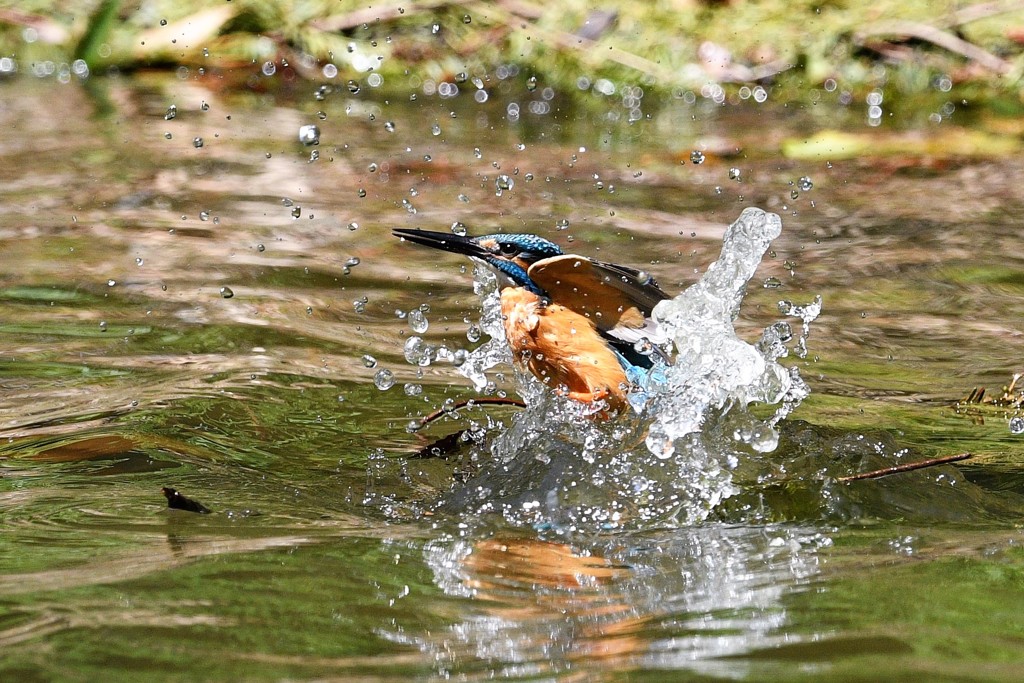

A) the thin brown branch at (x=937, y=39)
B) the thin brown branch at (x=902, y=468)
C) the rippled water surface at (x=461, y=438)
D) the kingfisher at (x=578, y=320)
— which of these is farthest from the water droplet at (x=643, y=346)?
the thin brown branch at (x=937, y=39)

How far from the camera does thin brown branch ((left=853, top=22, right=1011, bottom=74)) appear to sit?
8.60m

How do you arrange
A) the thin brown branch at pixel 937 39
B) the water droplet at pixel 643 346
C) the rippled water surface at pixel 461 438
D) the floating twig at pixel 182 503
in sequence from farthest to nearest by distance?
1. the thin brown branch at pixel 937 39
2. the water droplet at pixel 643 346
3. the floating twig at pixel 182 503
4. the rippled water surface at pixel 461 438

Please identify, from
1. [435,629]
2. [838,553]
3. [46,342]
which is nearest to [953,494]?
[838,553]

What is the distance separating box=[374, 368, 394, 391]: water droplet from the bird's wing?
67cm

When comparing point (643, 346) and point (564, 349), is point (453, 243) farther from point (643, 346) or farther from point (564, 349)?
point (643, 346)

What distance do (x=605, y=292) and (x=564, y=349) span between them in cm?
17

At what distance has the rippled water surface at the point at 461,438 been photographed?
6.57 ft

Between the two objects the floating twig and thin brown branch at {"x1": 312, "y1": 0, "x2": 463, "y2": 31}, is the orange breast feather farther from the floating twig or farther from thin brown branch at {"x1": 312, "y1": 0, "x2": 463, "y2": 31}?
thin brown branch at {"x1": 312, "y1": 0, "x2": 463, "y2": 31}

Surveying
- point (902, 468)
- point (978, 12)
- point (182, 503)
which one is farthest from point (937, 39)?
point (182, 503)

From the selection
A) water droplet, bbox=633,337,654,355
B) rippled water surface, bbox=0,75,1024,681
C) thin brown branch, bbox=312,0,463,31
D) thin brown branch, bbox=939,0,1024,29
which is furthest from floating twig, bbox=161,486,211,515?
thin brown branch, bbox=939,0,1024,29

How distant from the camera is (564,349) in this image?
3238 millimetres

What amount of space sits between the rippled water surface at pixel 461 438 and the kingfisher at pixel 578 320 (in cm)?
11

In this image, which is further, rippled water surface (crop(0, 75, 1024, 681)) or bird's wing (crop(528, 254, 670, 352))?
bird's wing (crop(528, 254, 670, 352))

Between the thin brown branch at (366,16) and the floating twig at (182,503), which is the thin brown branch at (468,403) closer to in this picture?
the floating twig at (182,503)
